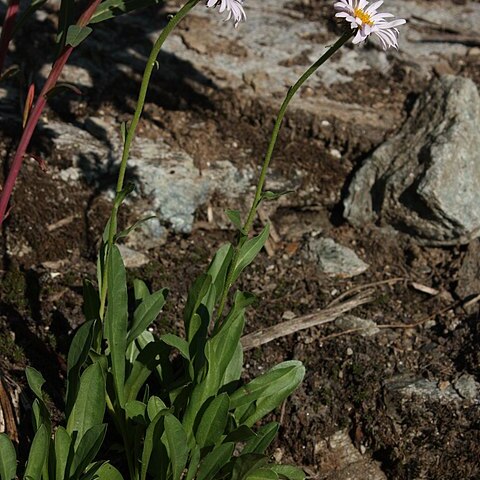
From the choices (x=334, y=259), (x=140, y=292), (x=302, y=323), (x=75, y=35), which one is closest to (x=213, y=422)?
(x=140, y=292)

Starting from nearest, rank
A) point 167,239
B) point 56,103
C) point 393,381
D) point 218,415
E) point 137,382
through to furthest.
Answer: point 218,415 < point 137,382 < point 393,381 < point 167,239 < point 56,103

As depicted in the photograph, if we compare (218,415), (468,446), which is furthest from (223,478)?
(468,446)

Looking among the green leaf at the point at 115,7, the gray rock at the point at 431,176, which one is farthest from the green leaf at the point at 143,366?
the gray rock at the point at 431,176

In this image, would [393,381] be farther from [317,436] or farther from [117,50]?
[117,50]

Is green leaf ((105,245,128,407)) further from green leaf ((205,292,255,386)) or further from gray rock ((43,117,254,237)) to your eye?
gray rock ((43,117,254,237))

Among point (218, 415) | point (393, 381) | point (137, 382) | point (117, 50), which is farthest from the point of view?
point (117, 50)

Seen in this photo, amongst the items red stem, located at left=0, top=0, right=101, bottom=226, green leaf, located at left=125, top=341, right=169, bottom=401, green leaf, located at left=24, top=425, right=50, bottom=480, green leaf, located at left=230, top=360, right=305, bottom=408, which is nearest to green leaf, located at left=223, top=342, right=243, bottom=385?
green leaf, located at left=230, top=360, right=305, bottom=408

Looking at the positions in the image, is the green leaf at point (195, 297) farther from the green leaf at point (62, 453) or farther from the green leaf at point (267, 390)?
the green leaf at point (62, 453)
